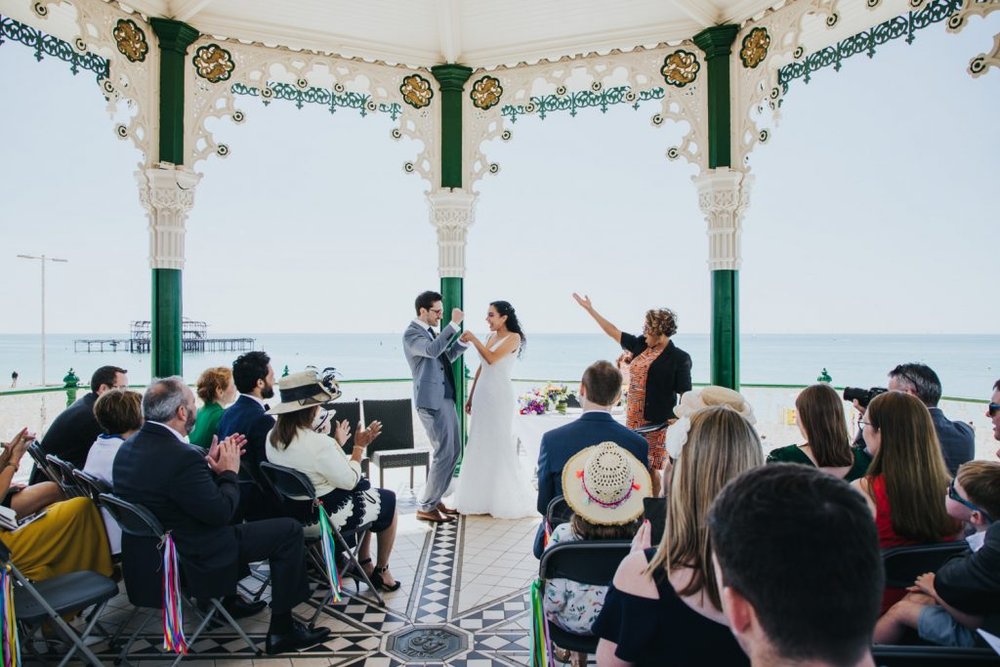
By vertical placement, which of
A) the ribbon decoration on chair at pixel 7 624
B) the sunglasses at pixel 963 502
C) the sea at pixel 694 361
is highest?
the sunglasses at pixel 963 502

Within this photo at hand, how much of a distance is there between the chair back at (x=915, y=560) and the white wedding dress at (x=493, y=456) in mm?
3385

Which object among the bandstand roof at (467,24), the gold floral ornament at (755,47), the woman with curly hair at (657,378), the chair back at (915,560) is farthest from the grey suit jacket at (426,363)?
the chair back at (915,560)

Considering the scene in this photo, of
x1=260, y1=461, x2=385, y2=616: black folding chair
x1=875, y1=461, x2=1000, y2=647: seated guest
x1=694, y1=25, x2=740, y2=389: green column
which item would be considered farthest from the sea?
x1=875, y1=461, x2=1000, y2=647: seated guest

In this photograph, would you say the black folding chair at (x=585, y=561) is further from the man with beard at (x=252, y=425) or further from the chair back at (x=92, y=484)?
the chair back at (x=92, y=484)

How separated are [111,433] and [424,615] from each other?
6.06 ft

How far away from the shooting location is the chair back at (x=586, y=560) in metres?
1.98

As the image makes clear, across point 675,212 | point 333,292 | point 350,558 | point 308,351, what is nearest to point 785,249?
point 675,212

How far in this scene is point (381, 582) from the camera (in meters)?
3.71

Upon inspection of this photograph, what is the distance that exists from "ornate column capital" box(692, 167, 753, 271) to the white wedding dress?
1.94 meters

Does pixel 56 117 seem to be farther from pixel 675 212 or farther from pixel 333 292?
pixel 675 212

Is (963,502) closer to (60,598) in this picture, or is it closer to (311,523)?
(311,523)

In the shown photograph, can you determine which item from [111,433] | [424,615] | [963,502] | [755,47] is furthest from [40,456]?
[755,47]

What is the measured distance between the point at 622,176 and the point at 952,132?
61.3 feet

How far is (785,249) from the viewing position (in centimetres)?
4222
